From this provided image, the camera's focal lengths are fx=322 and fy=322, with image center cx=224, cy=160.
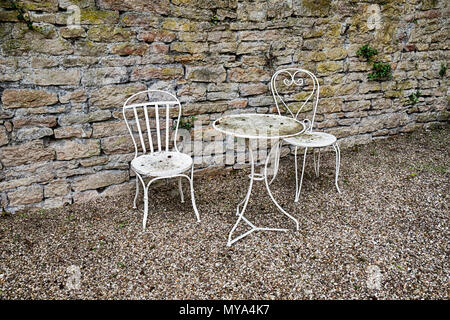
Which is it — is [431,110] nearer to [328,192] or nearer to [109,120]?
[328,192]

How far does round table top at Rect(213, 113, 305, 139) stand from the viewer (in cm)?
223

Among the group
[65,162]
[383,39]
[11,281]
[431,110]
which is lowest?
[11,281]

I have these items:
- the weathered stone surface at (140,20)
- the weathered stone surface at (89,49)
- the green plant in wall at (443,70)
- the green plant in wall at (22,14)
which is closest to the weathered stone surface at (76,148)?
the weathered stone surface at (89,49)

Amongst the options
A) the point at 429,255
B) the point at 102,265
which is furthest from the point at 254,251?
the point at 429,255

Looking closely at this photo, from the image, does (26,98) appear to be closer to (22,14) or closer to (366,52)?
(22,14)

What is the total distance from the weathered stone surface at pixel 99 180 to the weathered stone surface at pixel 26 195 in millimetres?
279

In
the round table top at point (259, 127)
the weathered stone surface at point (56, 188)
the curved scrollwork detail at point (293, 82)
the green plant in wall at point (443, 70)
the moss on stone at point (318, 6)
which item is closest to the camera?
the round table top at point (259, 127)

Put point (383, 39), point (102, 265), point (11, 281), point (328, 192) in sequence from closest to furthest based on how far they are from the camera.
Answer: point (11, 281) < point (102, 265) < point (328, 192) < point (383, 39)

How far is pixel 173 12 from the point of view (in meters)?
2.81

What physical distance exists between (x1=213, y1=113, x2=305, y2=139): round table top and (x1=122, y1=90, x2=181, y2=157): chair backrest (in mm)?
588

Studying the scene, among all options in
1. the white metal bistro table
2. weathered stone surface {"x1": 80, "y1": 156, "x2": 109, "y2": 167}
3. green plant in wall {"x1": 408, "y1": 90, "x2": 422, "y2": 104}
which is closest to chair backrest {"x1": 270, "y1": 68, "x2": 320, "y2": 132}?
the white metal bistro table

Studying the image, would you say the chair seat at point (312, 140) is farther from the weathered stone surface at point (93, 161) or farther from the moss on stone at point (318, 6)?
the weathered stone surface at point (93, 161)

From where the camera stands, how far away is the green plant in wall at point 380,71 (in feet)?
12.5

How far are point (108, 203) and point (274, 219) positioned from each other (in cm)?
151
